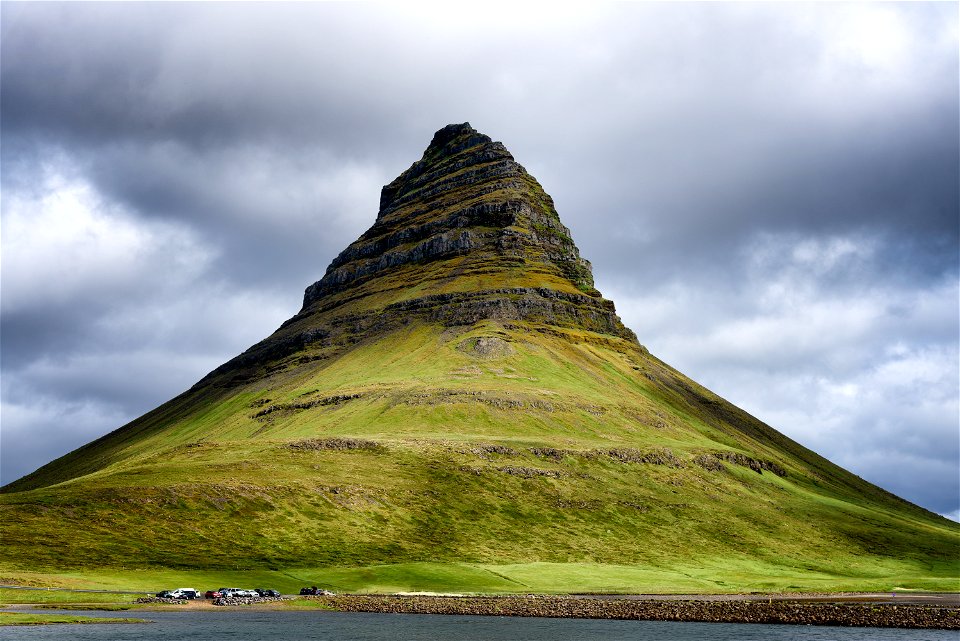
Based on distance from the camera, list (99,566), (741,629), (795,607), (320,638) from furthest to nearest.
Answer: (99,566), (795,607), (741,629), (320,638)

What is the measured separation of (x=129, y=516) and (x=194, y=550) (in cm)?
2327

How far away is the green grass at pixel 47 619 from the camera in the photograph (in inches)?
4090

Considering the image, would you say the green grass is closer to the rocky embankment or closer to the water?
the water

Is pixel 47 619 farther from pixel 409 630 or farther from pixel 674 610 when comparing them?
pixel 674 610

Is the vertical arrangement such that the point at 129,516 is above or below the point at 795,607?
above

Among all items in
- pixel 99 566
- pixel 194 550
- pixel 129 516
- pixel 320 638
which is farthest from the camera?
pixel 129 516

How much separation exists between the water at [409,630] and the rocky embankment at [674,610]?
4.54 metres

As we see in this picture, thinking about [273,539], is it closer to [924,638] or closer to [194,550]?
[194,550]

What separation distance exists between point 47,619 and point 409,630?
4481 cm

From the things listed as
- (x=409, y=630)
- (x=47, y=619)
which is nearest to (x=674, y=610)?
(x=409, y=630)

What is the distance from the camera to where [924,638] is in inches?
4112

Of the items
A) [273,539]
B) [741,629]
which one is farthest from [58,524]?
[741,629]

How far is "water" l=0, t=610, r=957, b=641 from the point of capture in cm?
10069

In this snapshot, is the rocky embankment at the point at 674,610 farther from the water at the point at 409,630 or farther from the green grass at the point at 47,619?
the green grass at the point at 47,619
